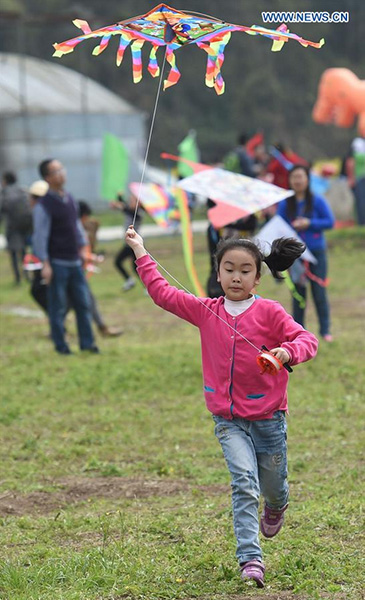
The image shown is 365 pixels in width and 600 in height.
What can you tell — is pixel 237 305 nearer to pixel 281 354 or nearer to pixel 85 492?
pixel 281 354

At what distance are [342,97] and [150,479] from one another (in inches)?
696

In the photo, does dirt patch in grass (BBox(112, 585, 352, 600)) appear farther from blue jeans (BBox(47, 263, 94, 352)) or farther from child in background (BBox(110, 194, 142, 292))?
child in background (BBox(110, 194, 142, 292))

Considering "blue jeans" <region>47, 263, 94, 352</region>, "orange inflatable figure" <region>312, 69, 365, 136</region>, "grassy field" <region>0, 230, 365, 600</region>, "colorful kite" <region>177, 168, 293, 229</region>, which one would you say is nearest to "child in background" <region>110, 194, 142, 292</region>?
"grassy field" <region>0, 230, 365, 600</region>

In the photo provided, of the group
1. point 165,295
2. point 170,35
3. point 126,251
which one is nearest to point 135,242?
point 165,295

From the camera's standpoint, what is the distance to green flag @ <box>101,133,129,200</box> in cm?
1612

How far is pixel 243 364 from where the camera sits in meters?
4.41

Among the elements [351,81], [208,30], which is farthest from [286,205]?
[351,81]

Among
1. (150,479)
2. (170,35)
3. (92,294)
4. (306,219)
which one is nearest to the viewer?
(170,35)

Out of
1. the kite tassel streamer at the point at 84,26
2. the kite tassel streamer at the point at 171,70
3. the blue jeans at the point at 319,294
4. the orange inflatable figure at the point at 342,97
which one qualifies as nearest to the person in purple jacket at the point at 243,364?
the kite tassel streamer at the point at 171,70

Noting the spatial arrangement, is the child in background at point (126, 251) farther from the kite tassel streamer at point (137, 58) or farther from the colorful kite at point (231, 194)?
the kite tassel streamer at point (137, 58)

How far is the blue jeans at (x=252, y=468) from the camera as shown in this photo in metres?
4.27

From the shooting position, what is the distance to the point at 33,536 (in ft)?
16.7

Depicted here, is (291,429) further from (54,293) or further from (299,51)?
(299,51)

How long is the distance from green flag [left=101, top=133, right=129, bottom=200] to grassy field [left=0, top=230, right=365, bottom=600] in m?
4.94
